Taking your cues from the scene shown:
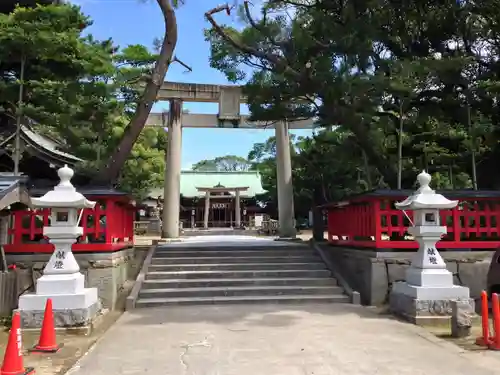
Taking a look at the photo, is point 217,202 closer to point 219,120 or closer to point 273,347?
point 219,120

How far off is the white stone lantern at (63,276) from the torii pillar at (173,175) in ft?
42.0

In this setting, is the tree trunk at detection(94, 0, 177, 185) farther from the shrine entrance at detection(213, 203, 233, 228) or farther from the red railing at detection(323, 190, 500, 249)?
the shrine entrance at detection(213, 203, 233, 228)

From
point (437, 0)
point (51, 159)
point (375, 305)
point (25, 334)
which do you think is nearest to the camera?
point (25, 334)

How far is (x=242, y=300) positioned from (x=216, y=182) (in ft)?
103

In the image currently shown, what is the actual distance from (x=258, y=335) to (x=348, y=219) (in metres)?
5.44

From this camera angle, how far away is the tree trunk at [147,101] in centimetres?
1104

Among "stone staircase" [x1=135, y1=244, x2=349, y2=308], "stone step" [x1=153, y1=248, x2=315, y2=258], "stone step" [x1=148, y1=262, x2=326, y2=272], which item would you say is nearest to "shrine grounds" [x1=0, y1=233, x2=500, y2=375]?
"stone staircase" [x1=135, y1=244, x2=349, y2=308]

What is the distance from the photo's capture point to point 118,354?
20.1ft

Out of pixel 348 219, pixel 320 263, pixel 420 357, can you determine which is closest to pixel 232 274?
pixel 320 263

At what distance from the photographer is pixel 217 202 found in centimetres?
3866

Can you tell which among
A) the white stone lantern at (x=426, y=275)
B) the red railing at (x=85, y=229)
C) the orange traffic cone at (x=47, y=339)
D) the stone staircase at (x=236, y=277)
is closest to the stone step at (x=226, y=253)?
the stone staircase at (x=236, y=277)

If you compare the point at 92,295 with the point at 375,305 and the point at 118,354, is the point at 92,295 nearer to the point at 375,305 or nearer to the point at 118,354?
the point at 118,354

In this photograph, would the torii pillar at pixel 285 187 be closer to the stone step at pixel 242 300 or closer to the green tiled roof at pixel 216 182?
the stone step at pixel 242 300

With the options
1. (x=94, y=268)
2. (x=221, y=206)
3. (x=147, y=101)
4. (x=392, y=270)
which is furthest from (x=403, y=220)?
(x=221, y=206)
